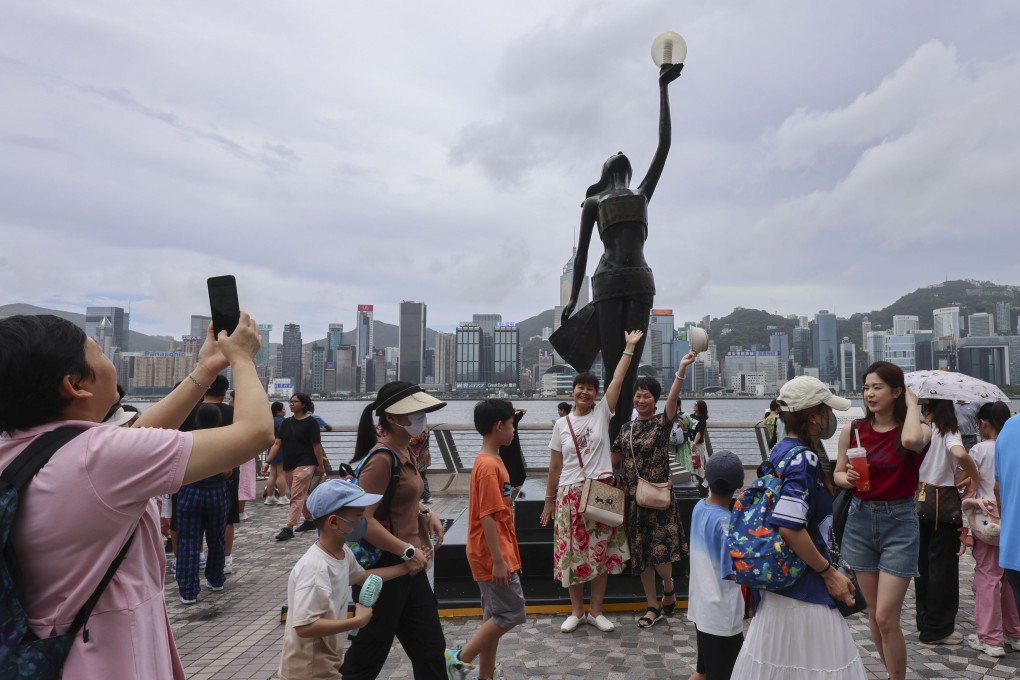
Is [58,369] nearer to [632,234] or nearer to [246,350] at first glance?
[246,350]

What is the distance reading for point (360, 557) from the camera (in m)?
2.72

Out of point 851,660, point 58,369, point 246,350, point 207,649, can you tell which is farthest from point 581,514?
point 58,369

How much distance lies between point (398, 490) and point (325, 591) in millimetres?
570

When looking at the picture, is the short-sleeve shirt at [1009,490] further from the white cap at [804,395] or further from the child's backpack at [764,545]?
the child's backpack at [764,545]

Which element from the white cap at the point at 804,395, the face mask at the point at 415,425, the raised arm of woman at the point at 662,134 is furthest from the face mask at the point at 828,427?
the raised arm of woman at the point at 662,134

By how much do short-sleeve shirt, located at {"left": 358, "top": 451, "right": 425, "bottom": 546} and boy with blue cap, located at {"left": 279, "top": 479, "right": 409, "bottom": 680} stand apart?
0.12 metres

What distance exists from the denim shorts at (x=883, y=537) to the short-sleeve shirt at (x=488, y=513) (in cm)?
177

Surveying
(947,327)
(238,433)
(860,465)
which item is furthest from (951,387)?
(947,327)

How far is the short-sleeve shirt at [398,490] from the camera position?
2689 mm

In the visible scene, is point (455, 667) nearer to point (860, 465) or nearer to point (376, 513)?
point (376, 513)

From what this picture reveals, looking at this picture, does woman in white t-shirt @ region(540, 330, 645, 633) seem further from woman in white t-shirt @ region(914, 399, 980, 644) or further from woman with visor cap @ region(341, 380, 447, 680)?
woman in white t-shirt @ region(914, 399, 980, 644)

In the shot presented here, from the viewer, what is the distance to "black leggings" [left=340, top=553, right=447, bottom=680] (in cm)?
266

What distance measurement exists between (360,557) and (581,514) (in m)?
1.88

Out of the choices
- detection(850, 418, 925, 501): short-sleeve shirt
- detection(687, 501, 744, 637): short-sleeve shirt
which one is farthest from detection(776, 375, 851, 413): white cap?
detection(850, 418, 925, 501): short-sleeve shirt
